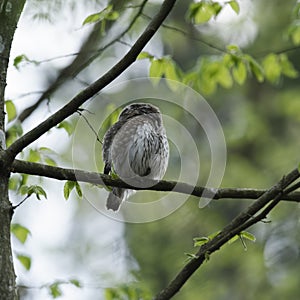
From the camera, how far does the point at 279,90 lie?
1098cm

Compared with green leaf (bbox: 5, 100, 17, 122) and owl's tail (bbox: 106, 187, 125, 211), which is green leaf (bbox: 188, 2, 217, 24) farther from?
owl's tail (bbox: 106, 187, 125, 211)

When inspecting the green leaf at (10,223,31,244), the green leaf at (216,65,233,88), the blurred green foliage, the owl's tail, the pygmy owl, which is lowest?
the green leaf at (10,223,31,244)

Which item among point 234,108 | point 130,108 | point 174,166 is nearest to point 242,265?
point 174,166

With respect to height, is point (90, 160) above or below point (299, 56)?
below

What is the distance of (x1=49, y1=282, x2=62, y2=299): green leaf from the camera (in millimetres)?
4191

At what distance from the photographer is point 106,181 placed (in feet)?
9.74

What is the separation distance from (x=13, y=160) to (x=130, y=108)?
2.48 meters

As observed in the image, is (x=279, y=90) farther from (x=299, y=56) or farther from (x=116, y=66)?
(x=116, y=66)

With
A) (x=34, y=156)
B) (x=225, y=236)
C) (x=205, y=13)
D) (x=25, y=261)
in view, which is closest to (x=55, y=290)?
(x=25, y=261)

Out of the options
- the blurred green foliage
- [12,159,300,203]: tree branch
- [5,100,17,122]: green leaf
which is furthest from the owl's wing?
the blurred green foliage

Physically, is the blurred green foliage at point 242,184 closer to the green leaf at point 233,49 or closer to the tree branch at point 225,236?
the green leaf at point 233,49

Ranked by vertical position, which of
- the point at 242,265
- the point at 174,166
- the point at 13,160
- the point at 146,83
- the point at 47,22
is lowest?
the point at 13,160

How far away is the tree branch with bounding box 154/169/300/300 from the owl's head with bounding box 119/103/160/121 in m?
2.18

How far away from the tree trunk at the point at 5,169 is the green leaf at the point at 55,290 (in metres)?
1.61
